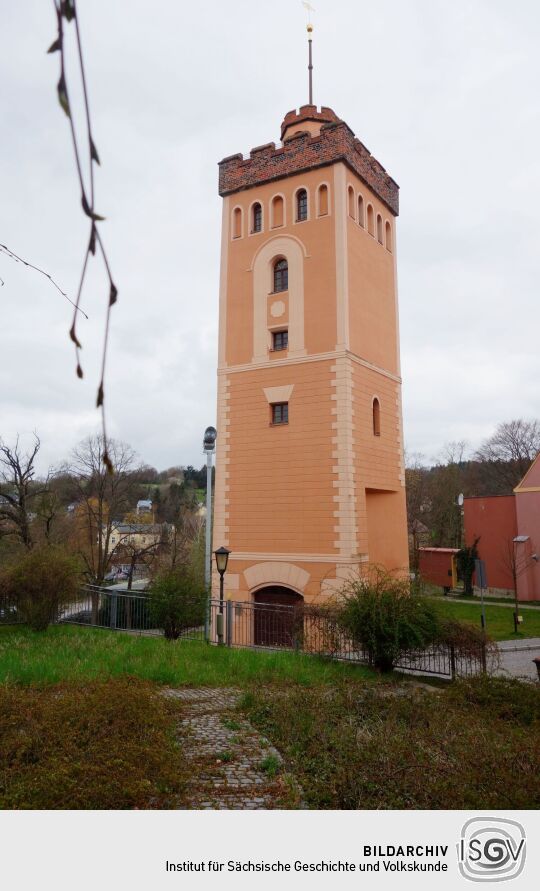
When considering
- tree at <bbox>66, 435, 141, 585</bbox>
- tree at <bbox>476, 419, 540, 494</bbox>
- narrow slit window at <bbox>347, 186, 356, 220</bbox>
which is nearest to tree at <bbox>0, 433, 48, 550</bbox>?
tree at <bbox>66, 435, 141, 585</bbox>

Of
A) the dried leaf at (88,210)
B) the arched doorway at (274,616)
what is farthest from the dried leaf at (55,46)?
the arched doorway at (274,616)

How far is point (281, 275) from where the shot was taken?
17812 millimetres

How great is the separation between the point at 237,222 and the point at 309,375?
595 centimetres

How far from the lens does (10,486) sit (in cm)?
2511

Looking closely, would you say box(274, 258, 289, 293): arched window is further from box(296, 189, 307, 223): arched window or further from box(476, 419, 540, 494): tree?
box(476, 419, 540, 494): tree

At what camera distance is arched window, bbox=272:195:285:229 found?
17906 mm

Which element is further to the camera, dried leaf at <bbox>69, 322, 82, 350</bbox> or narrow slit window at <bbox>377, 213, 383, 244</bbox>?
narrow slit window at <bbox>377, 213, 383, 244</bbox>

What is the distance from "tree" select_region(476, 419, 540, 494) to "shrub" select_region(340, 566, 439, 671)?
40.1 metres

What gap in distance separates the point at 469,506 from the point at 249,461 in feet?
64.8

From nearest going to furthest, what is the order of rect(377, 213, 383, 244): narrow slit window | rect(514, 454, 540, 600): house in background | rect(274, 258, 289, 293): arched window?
rect(274, 258, 289, 293): arched window → rect(377, 213, 383, 244): narrow slit window → rect(514, 454, 540, 600): house in background

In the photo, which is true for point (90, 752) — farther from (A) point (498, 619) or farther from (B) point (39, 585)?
(A) point (498, 619)

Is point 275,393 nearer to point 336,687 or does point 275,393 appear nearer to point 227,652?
point 227,652

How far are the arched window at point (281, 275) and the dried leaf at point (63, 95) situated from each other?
17.0 m
